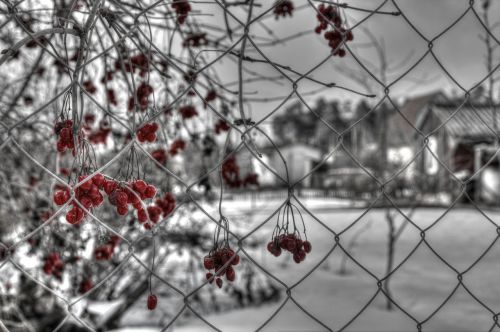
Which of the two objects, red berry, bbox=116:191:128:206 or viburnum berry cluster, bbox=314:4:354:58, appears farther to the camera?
viburnum berry cluster, bbox=314:4:354:58

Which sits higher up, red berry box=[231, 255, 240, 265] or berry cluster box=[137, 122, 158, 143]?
berry cluster box=[137, 122, 158, 143]

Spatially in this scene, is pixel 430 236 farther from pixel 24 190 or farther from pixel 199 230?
pixel 24 190

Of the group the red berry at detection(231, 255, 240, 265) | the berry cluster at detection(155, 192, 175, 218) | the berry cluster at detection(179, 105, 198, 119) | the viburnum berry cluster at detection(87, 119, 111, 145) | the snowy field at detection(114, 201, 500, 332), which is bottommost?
the snowy field at detection(114, 201, 500, 332)

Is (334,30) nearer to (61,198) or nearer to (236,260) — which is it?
(236,260)

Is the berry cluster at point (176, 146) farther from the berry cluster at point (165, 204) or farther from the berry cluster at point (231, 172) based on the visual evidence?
the berry cluster at point (165, 204)

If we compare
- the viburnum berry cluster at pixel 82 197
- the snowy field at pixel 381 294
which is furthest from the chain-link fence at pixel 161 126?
the snowy field at pixel 381 294

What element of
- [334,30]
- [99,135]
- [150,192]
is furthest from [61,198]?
[99,135]

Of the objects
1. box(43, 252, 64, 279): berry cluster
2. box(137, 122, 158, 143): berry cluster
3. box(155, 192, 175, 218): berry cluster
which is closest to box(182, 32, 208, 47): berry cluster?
box(155, 192, 175, 218): berry cluster

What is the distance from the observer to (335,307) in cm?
362

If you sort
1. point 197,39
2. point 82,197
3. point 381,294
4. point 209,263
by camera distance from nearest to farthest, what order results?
point 82,197, point 209,263, point 197,39, point 381,294

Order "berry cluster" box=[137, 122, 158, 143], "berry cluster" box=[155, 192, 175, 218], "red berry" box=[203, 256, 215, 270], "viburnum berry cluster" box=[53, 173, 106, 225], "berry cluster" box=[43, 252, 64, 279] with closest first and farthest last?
"viburnum berry cluster" box=[53, 173, 106, 225] < "red berry" box=[203, 256, 215, 270] < "berry cluster" box=[137, 122, 158, 143] < "berry cluster" box=[155, 192, 175, 218] < "berry cluster" box=[43, 252, 64, 279]

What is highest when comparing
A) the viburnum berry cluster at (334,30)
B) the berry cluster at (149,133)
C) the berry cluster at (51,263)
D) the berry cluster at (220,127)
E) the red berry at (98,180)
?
the viburnum berry cluster at (334,30)

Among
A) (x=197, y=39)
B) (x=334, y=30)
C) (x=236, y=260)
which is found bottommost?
(x=236, y=260)

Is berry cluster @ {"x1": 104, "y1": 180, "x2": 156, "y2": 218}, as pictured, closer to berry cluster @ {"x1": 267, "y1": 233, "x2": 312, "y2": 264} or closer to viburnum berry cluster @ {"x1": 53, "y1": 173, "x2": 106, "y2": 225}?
viburnum berry cluster @ {"x1": 53, "y1": 173, "x2": 106, "y2": 225}
